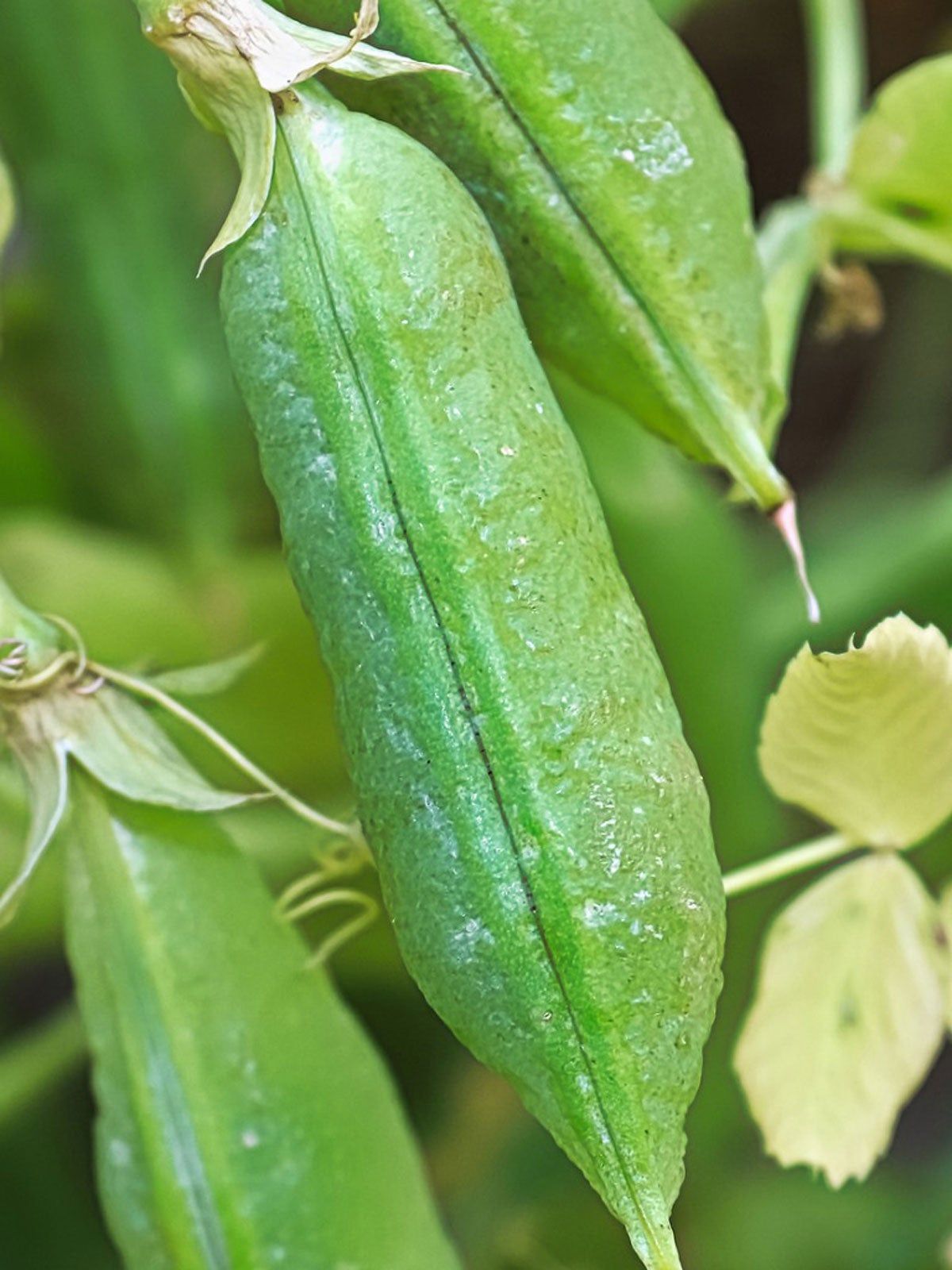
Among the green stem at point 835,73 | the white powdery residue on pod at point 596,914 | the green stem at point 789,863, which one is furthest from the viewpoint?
the green stem at point 835,73

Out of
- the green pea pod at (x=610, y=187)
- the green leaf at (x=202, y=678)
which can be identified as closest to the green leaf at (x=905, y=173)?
the green pea pod at (x=610, y=187)

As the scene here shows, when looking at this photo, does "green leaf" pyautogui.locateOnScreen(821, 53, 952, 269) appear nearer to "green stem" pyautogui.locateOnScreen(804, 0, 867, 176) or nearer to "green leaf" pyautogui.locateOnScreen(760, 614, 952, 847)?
"green stem" pyautogui.locateOnScreen(804, 0, 867, 176)

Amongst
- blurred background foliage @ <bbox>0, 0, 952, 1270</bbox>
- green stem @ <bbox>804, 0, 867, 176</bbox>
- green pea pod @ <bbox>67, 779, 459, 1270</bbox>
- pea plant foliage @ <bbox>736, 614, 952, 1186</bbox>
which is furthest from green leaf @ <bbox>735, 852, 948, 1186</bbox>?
green stem @ <bbox>804, 0, 867, 176</bbox>

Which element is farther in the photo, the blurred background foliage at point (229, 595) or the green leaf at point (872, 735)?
the blurred background foliage at point (229, 595)

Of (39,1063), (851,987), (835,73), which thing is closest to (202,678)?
(851,987)

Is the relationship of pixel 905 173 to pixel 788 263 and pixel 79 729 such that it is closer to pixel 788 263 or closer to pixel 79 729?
pixel 788 263

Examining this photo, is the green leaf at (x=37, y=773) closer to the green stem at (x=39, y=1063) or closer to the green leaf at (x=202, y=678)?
the green leaf at (x=202, y=678)
